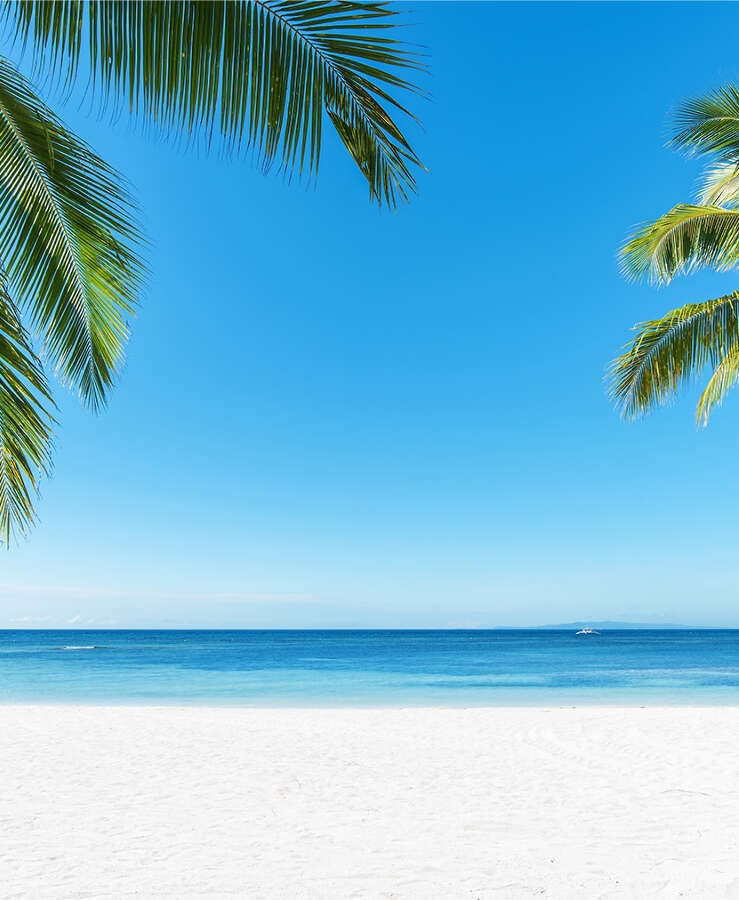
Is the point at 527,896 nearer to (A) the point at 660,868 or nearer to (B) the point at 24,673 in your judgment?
(A) the point at 660,868

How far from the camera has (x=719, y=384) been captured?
6.95 meters

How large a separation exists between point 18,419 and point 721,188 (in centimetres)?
714

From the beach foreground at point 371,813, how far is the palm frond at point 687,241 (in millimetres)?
5137

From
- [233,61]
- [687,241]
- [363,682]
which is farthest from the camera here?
[363,682]

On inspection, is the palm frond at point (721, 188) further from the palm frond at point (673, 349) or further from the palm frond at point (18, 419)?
the palm frond at point (18, 419)

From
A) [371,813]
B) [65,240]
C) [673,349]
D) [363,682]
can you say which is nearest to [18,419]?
[65,240]

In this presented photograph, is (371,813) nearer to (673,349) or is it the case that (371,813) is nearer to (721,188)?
(673,349)

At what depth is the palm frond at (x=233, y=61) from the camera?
2068mm

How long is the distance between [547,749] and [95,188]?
813 cm

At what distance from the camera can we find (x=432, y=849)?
14.2 feet

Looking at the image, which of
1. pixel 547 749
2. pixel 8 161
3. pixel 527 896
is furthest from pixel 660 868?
pixel 8 161

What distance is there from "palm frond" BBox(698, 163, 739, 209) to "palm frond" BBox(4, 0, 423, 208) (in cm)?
588

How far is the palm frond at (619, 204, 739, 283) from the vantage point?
639 cm

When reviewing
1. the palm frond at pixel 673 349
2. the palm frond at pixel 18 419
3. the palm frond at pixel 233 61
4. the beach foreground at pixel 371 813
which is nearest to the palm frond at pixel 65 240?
the palm frond at pixel 18 419
